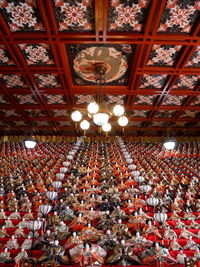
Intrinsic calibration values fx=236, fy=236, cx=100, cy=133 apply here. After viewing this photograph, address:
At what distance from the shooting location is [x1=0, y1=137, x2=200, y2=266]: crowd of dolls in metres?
3.41

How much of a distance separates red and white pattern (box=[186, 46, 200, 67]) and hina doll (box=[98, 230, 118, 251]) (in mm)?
4869

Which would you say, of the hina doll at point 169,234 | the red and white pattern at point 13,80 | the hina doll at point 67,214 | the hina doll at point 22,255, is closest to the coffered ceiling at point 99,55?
the red and white pattern at point 13,80

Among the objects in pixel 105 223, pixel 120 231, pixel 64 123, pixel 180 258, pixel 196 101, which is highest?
pixel 64 123

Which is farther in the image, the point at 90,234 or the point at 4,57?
the point at 4,57

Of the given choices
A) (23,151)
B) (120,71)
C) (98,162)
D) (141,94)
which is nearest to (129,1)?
(120,71)

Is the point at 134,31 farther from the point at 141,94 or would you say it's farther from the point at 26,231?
the point at 26,231

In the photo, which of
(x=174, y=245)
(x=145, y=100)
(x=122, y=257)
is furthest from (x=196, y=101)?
(x=122, y=257)

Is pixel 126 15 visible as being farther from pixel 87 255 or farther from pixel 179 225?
pixel 87 255

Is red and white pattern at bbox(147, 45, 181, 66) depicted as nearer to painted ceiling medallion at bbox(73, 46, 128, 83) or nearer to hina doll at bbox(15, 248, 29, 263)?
painted ceiling medallion at bbox(73, 46, 128, 83)

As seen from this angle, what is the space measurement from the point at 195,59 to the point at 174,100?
2.76 m

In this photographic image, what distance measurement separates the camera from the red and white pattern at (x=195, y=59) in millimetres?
6051

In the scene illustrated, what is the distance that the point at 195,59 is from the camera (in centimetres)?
637

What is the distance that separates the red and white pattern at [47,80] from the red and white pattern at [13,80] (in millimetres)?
537

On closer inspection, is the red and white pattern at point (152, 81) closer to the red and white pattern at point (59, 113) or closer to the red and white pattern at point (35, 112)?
the red and white pattern at point (59, 113)
